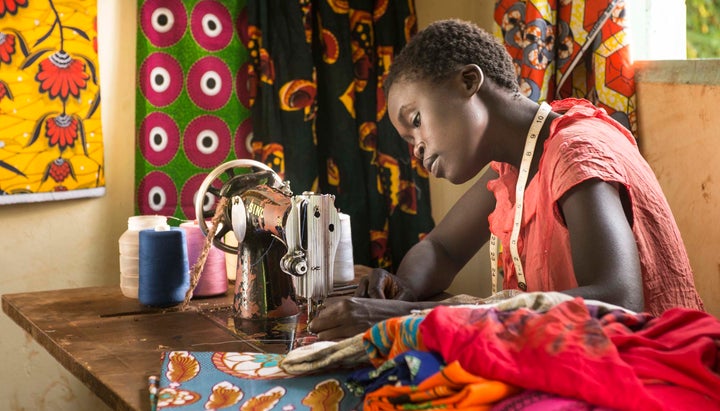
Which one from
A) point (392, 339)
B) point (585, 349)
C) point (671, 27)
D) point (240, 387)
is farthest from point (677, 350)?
point (671, 27)

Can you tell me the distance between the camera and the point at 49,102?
285 centimetres

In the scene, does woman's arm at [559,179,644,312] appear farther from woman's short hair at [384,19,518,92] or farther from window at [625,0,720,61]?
window at [625,0,720,61]

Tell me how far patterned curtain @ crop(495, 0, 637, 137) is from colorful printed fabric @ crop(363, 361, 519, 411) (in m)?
1.86

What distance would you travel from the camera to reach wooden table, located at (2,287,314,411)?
141 centimetres

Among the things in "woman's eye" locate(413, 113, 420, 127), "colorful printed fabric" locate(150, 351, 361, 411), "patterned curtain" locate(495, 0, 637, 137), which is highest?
"patterned curtain" locate(495, 0, 637, 137)

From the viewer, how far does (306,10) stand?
3.22m

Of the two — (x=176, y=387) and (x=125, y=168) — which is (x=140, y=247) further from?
(x=125, y=168)

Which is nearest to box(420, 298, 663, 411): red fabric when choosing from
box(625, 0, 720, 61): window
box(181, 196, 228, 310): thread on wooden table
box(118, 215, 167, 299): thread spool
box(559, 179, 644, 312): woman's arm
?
box(559, 179, 644, 312): woman's arm

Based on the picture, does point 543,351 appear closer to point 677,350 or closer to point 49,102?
point 677,350

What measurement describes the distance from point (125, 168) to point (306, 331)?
1633mm

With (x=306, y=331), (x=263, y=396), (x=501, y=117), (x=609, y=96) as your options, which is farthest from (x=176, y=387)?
(x=609, y=96)

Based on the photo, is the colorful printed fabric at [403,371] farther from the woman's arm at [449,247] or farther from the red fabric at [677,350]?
the woman's arm at [449,247]

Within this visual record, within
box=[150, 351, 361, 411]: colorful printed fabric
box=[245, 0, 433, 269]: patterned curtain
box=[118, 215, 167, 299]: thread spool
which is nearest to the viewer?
box=[150, 351, 361, 411]: colorful printed fabric

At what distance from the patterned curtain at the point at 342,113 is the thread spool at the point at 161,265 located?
1267 millimetres
